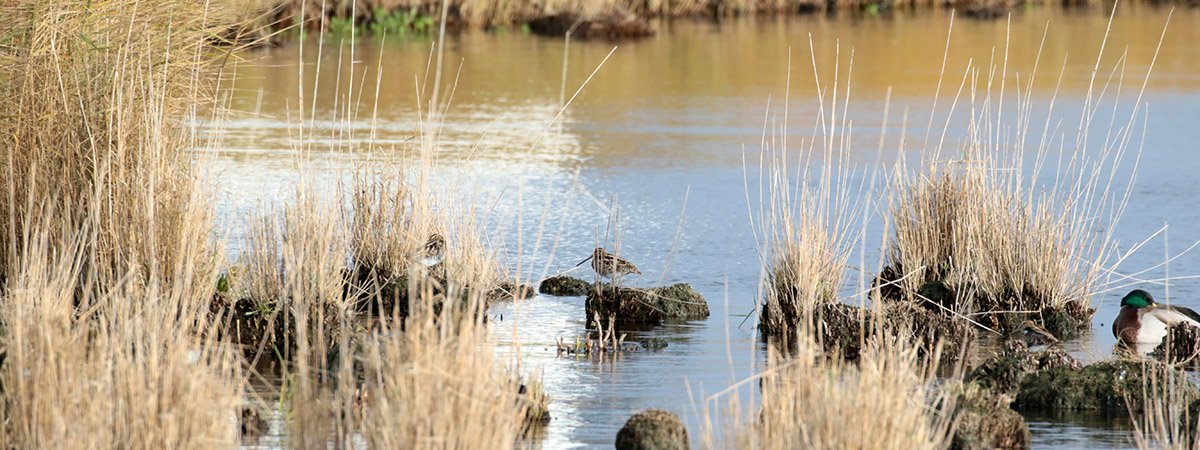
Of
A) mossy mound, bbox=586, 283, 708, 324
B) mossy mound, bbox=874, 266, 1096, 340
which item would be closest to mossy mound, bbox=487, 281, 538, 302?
mossy mound, bbox=586, 283, 708, 324

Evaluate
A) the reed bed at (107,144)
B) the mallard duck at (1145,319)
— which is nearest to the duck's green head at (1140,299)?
the mallard duck at (1145,319)

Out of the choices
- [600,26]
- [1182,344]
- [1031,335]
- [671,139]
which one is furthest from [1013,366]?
[600,26]

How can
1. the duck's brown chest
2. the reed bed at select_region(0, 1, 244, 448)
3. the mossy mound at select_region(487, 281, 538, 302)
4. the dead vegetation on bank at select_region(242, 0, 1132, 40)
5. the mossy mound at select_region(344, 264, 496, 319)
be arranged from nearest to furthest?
the reed bed at select_region(0, 1, 244, 448) → the duck's brown chest → the mossy mound at select_region(344, 264, 496, 319) → the mossy mound at select_region(487, 281, 538, 302) → the dead vegetation on bank at select_region(242, 0, 1132, 40)

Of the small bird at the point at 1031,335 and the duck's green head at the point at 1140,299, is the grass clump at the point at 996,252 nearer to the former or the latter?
the small bird at the point at 1031,335

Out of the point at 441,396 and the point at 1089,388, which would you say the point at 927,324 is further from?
the point at 441,396

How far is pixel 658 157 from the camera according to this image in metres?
13.1

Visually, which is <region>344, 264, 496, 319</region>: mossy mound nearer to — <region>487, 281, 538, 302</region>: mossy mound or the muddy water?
<region>487, 281, 538, 302</region>: mossy mound

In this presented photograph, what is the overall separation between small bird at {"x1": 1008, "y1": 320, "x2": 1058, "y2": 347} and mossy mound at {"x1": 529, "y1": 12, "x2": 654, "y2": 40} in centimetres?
2054

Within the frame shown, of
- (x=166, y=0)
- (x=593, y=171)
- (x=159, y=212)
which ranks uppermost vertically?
(x=166, y=0)

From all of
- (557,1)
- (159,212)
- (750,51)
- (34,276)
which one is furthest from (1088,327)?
(557,1)

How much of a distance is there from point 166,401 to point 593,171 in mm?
8537

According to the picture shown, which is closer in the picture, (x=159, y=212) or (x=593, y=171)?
(x=159, y=212)

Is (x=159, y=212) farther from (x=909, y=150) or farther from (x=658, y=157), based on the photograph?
(x=909, y=150)

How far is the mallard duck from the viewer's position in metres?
6.47
